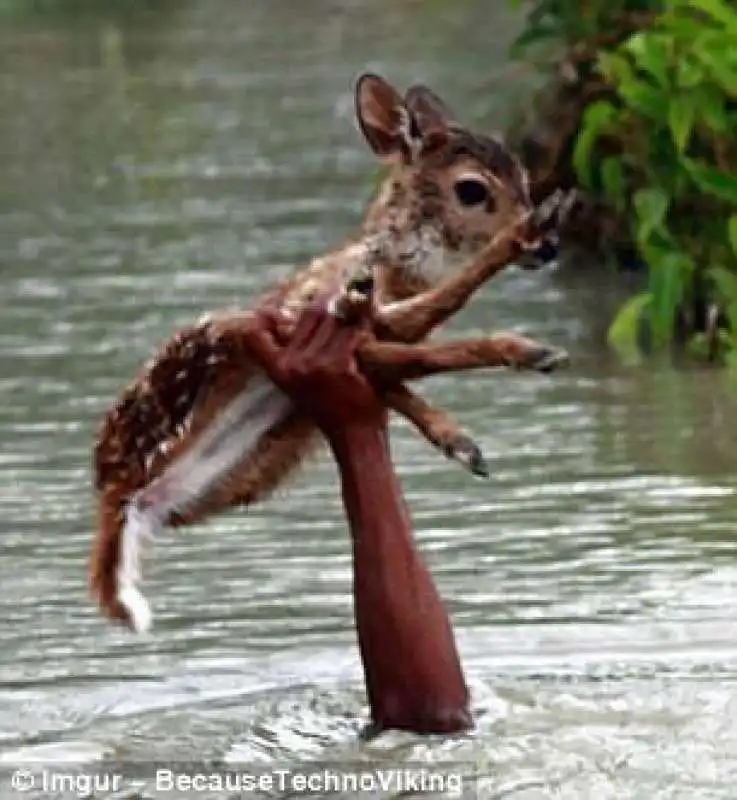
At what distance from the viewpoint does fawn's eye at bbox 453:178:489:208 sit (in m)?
6.09

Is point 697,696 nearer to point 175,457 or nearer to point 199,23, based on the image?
point 175,457

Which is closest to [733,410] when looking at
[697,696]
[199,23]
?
[697,696]

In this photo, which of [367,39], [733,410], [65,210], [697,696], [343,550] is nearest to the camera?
[697,696]

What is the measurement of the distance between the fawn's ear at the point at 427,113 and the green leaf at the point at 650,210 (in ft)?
12.5

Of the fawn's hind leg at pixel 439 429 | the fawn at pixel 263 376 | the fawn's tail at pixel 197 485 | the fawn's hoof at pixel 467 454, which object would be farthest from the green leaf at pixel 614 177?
the fawn's hoof at pixel 467 454

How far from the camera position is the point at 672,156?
10227mm

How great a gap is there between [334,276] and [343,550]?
5.82 feet

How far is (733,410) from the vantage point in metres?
9.15

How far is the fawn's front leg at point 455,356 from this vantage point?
16.8 ft

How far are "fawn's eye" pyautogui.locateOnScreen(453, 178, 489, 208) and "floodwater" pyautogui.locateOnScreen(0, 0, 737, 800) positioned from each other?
71cm

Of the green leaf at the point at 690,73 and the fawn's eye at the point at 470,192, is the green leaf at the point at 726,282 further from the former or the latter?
the fawn's eye at the point at 470,192

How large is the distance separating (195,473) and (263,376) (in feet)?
0.93

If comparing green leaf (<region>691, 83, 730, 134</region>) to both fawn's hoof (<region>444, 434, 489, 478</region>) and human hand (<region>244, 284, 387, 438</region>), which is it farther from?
fawn's hoof (<region>444, 434, 489, 478</region>)

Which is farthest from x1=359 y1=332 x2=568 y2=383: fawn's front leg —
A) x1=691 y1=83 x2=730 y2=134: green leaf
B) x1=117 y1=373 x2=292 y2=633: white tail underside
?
x1=691 y1=83 x2=730 y2=134: green leaf
